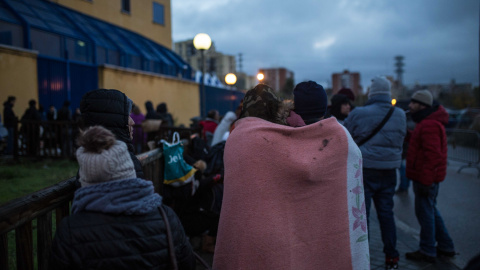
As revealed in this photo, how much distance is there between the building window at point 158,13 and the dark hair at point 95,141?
82.9 feet

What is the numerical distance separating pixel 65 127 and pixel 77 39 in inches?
299

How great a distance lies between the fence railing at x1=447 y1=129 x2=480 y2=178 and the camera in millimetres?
12742

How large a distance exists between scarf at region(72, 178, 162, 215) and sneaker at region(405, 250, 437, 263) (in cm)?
397

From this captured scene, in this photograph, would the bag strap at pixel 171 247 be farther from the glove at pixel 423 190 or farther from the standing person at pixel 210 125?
the standing person at pixel 210 125

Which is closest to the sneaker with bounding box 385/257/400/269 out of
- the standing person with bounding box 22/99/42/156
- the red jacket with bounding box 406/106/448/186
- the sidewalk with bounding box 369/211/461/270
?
the sidewalk with bounding box 369/211/461/270

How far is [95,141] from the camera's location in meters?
1.89

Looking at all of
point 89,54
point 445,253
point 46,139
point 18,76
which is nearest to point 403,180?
point 445,253

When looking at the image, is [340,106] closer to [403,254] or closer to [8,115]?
[403,254]

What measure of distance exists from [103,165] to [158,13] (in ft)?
86.2

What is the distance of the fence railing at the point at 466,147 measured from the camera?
41.8ft

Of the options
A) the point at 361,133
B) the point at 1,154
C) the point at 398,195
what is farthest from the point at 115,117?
the point at 1,154

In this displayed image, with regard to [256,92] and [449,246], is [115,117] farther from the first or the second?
[449,246]

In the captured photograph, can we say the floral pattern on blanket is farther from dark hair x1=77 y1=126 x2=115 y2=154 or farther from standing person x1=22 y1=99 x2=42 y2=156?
standing person x1=22 y1=99 x2=42 y2=156

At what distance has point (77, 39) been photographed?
1583 centimetres
